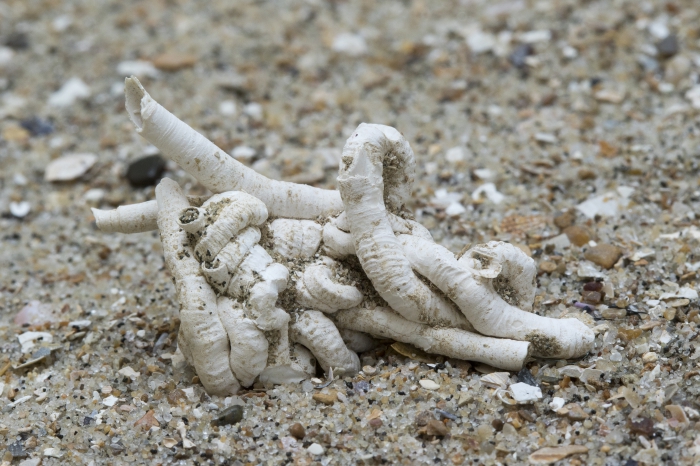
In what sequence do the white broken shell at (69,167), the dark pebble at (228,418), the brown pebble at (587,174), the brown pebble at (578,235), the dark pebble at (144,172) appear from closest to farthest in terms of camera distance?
the dark pebble at (228,418) < the brown pebble at (578,235) < the brown pebble at (587,174) < the dark pebble at (144,172) < the white broken shell at (69,167)

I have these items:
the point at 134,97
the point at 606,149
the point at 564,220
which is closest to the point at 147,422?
the point at 134,97

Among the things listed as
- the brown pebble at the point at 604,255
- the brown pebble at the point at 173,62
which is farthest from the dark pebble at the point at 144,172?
the brown pebble at the point at 604,255

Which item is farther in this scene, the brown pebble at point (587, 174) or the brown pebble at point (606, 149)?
the brown pebble at point (606, 149)

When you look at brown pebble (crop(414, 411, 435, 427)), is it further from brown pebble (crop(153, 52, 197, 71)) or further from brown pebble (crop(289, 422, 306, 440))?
brown pebble (crop(153, 52, 197, 71))

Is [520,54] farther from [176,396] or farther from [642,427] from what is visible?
[176,396]

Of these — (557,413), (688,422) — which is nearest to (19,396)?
(557,413)

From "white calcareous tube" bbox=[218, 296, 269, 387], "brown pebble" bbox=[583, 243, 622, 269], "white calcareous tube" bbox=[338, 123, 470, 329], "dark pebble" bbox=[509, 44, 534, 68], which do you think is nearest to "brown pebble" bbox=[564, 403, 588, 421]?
"white calcareous tube" bbox=[338, 123, 470, 329]

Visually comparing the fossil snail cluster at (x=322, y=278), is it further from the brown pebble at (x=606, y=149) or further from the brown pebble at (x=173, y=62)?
the brown pebble at (x=173, y=62)
